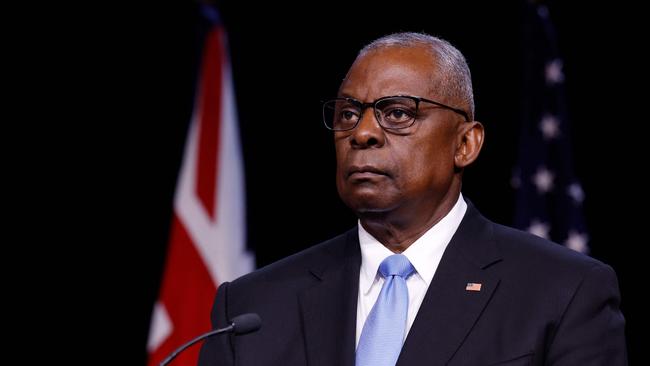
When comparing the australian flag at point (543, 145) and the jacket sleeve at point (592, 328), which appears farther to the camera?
the australian flag at point (543, 145)

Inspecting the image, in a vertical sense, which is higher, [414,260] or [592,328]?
[414,260]

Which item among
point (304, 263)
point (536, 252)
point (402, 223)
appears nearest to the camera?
point (536, 252)

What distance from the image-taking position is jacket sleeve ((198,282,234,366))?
226 centimetres

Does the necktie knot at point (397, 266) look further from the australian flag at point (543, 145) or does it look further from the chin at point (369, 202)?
the australian flag at point (543, 145)

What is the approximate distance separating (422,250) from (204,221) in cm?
241

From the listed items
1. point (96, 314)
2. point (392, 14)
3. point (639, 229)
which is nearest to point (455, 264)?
point (639, 229)

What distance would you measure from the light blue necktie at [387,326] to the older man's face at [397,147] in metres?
0.19

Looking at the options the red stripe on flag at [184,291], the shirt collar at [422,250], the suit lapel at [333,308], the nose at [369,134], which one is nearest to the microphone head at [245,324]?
the suit lapel at [333,308]

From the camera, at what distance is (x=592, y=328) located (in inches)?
77.1

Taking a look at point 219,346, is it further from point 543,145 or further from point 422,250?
point 543,145

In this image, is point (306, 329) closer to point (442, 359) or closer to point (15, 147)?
point (442, 359)

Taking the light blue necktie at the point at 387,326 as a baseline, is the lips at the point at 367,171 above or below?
above

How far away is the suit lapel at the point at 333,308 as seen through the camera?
2.16 metres

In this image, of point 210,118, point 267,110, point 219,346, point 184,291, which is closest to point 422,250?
point 219,346
